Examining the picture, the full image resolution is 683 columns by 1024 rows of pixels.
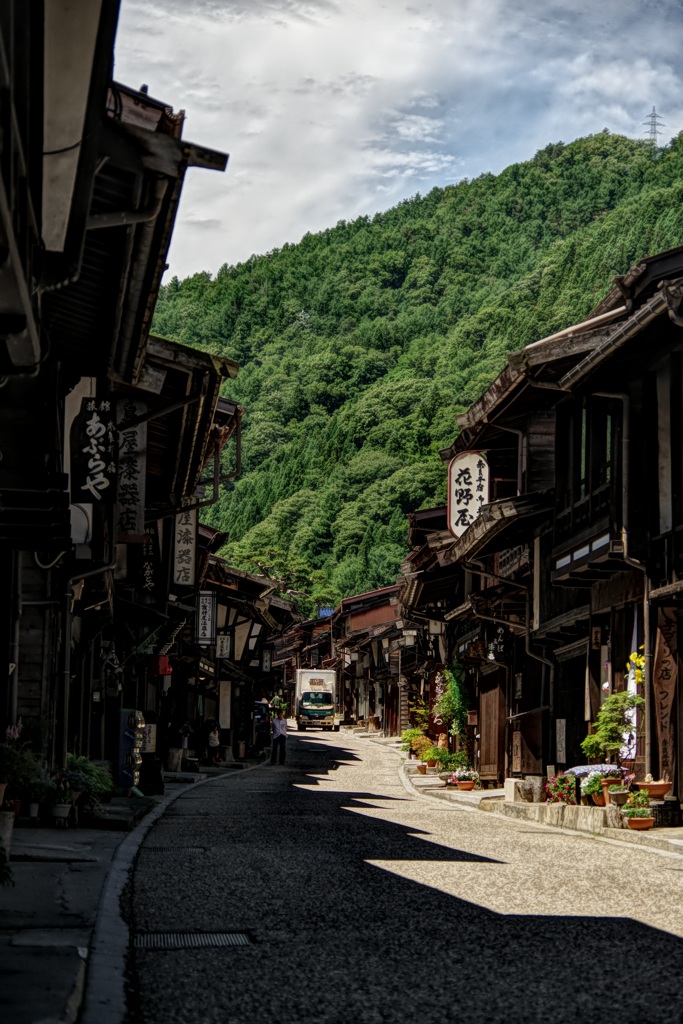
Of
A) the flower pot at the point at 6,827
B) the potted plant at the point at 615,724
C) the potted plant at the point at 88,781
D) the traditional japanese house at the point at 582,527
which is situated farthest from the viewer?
the potted plant at the point at 615,724

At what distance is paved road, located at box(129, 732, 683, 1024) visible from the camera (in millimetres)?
6812

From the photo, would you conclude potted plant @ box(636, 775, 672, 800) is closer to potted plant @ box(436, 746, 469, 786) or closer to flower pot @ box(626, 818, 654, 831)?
flower pot @ box(626, 818, 654, 831)

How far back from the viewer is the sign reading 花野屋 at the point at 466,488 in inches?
1224

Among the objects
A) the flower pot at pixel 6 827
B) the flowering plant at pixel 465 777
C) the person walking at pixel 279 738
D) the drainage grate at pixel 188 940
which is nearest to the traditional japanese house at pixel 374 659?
the person walking at pixel 279 738

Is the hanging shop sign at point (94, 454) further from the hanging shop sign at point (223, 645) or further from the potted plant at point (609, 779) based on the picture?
the hanging shop sign at point (223, 645)

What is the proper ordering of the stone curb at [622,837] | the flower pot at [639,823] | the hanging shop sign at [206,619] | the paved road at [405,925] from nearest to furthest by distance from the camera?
the paved road at [405,925] < the stone curb at [622,837] < the flower pot at [639,823] < the hanging shop sign at [206,619]

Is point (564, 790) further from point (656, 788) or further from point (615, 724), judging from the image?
point (656, 788)

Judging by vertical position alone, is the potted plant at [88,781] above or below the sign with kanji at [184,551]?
below

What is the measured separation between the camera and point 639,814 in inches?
709

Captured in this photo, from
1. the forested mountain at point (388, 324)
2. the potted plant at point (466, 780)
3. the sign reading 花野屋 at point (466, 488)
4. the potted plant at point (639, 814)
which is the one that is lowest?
the potted plant at point (466, 780)

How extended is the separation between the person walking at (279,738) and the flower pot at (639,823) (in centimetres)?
2508

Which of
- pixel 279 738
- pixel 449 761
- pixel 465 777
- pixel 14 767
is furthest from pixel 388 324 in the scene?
pixel 14 767

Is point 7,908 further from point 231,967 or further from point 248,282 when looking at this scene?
point 248,282

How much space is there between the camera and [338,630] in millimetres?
96562
